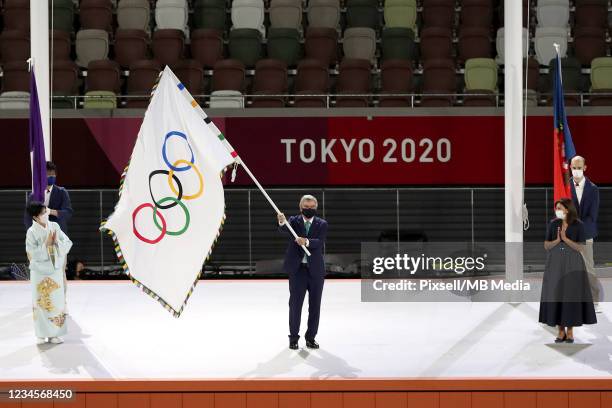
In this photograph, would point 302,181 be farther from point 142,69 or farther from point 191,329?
point 191,329

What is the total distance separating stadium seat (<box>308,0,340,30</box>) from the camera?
663 inches

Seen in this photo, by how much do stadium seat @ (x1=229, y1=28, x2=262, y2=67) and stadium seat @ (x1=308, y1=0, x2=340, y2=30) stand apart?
1192 millimetres

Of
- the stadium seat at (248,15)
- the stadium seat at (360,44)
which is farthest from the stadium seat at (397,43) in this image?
the stadium seat at (248,15)

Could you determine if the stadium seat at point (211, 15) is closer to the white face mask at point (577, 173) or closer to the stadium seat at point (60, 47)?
the stadium seat at point (60, 47)

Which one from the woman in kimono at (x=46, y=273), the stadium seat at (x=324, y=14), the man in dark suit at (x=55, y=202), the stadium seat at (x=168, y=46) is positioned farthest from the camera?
the stadium seat at (x=324, y=14)

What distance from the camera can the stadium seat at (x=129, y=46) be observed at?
16062 millimetres

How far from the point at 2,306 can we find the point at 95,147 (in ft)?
14.3

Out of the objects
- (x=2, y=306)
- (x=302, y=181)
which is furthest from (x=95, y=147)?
(x=2, y=306)

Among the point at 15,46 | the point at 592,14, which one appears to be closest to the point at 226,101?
the point at 15,46

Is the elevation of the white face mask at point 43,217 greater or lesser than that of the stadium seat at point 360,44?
lesser

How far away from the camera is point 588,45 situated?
1631cm

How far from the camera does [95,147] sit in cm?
1448

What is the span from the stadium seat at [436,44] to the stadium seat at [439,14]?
28.1 inches

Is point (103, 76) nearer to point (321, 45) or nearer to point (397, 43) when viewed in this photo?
point (321, 45)
